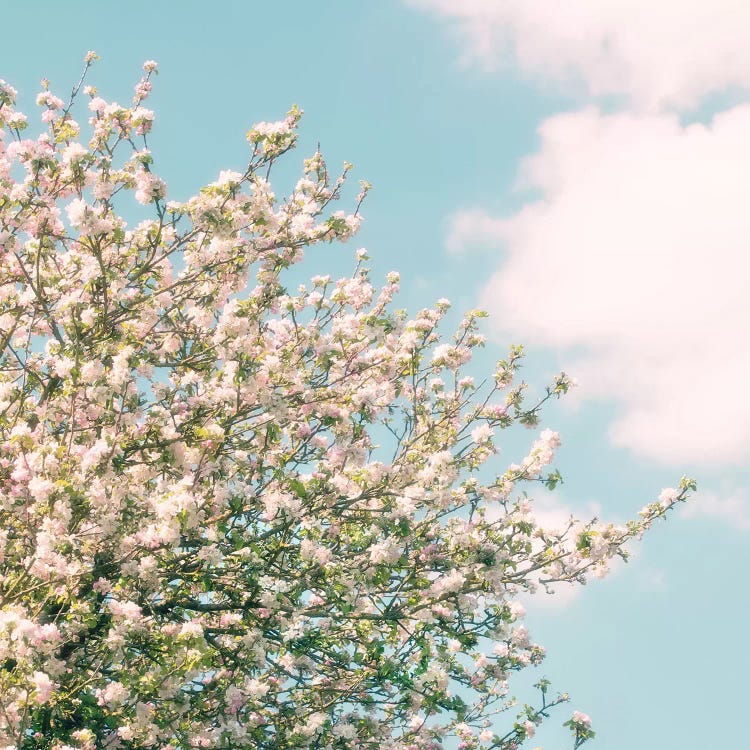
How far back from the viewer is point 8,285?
44.3 ft

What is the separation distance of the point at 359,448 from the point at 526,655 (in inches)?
216

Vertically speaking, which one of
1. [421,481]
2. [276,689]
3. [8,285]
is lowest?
[276,689]

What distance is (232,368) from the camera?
1143 cm

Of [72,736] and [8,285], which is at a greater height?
[8,285]

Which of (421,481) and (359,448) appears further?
(359,448)

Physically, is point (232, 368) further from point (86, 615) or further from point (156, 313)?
point (86, 615)

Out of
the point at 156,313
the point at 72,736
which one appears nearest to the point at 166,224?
the point at 156,313

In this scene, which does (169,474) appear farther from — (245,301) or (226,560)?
(245,301)

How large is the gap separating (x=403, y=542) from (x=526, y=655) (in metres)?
5.17

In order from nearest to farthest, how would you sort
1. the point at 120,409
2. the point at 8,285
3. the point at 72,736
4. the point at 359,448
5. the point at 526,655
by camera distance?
1. the point at 72,736
2. the point at 120,409
3. the point at 359,448
4. the point at 8,285
5. the point at 526,655

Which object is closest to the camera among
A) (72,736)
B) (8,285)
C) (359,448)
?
(72,736)

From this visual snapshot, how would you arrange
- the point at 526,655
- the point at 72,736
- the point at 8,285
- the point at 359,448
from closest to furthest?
A: 1. the point at 72,736
2. the point at 359,448
3. the point at 8,285
4. the point at 526,655

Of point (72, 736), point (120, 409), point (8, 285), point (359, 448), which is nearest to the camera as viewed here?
point (72, 736)

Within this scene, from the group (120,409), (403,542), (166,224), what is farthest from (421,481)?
(166,224)
